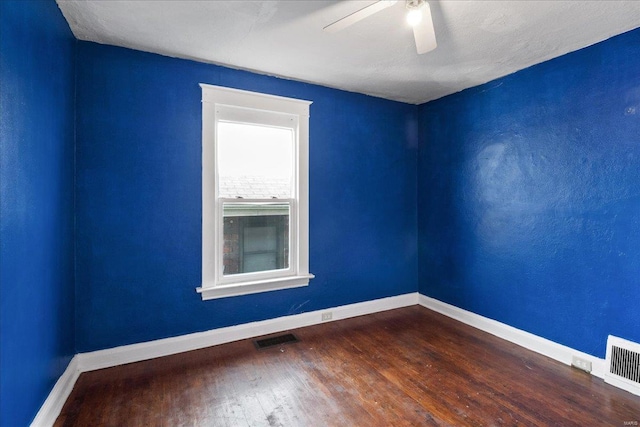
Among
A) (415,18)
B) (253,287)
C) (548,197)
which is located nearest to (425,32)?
(415,18)

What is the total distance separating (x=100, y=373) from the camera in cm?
248

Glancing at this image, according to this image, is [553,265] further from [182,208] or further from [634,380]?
[182,208]

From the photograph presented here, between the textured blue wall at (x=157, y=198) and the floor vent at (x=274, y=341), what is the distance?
227 mm

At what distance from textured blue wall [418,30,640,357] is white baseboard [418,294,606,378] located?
0.19ft

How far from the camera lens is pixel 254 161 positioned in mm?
3199

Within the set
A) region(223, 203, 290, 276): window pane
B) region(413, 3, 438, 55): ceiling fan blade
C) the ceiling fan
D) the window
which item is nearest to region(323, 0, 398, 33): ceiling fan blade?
the ceiling fan

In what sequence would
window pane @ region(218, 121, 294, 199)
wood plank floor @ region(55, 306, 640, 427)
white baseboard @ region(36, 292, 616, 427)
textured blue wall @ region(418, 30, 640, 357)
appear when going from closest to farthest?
1. wood plank floor @ region(55, 306, 640, 427)
2. white baseboard @ region(36, 292, 616, 427)
3. textured blue wall @ region(418, 30, 640, 357)
4. window pane @ region(218, 121, 294, 199)

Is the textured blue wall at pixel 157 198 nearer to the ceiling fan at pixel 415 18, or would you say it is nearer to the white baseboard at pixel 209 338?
the white baseboard at pixel 209 338

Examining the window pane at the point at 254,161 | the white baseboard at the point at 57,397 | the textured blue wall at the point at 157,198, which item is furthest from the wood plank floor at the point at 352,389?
the window pane at the point at 254,161

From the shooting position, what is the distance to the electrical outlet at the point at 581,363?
8.20ft

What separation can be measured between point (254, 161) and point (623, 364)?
3.35 meters

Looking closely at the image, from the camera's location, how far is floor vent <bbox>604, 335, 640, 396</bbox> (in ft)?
7.37

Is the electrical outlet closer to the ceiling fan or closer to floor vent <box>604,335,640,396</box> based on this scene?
floor vent <box>604,335,640,396</box>

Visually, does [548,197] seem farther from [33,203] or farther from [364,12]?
[33,203]
